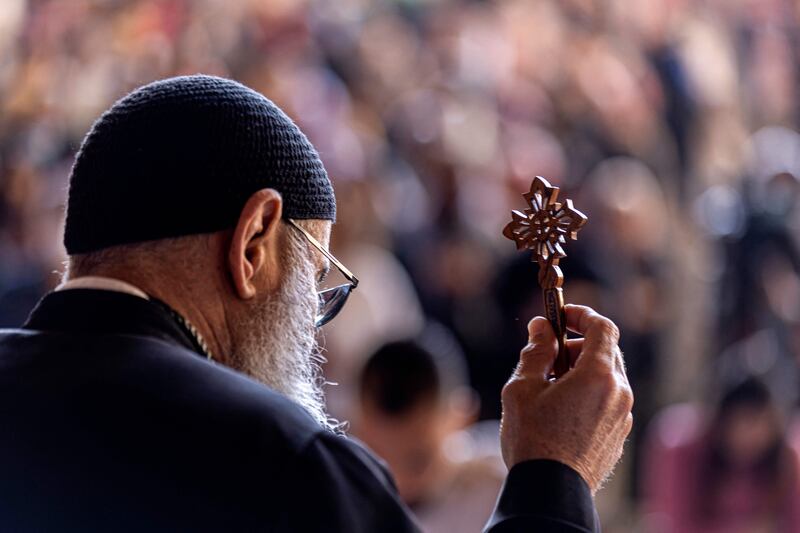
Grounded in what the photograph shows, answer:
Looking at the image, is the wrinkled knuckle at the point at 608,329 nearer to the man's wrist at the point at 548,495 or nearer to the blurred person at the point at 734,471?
the man's wrist at the point at 548,495

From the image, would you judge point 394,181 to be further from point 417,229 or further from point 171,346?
point 171,346

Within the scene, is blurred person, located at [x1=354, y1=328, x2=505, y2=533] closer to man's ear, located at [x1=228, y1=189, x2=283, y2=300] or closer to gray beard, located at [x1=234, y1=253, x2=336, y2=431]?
gray beard, located at [x1=234, y1=253, x2=336, y2=431]

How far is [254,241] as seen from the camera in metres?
1.69

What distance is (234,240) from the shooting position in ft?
5.46

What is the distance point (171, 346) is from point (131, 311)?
7cm

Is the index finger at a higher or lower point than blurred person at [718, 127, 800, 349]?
lower

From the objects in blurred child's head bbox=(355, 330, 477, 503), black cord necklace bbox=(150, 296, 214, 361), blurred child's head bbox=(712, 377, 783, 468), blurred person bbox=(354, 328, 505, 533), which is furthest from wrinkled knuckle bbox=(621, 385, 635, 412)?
blurred child's head bbox=(712, 377, 783, 468)

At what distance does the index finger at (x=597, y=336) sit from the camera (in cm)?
168

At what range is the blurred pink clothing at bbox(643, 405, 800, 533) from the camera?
197 inches

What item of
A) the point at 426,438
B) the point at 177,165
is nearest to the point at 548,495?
the point at 177,165

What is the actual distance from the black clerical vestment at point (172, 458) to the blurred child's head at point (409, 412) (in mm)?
2196

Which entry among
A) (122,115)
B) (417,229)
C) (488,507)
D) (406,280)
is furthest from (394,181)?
(122,115)

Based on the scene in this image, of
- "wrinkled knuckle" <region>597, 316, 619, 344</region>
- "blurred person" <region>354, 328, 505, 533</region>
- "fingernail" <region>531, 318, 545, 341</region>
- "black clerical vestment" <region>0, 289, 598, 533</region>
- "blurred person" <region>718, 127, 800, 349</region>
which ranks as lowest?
"black clerical vestment" <region>0, 289, 598, 533</region>

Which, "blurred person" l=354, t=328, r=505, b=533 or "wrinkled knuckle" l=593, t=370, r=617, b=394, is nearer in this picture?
"wrinkled knuckle" l=593, t=370, r=617, b=394
